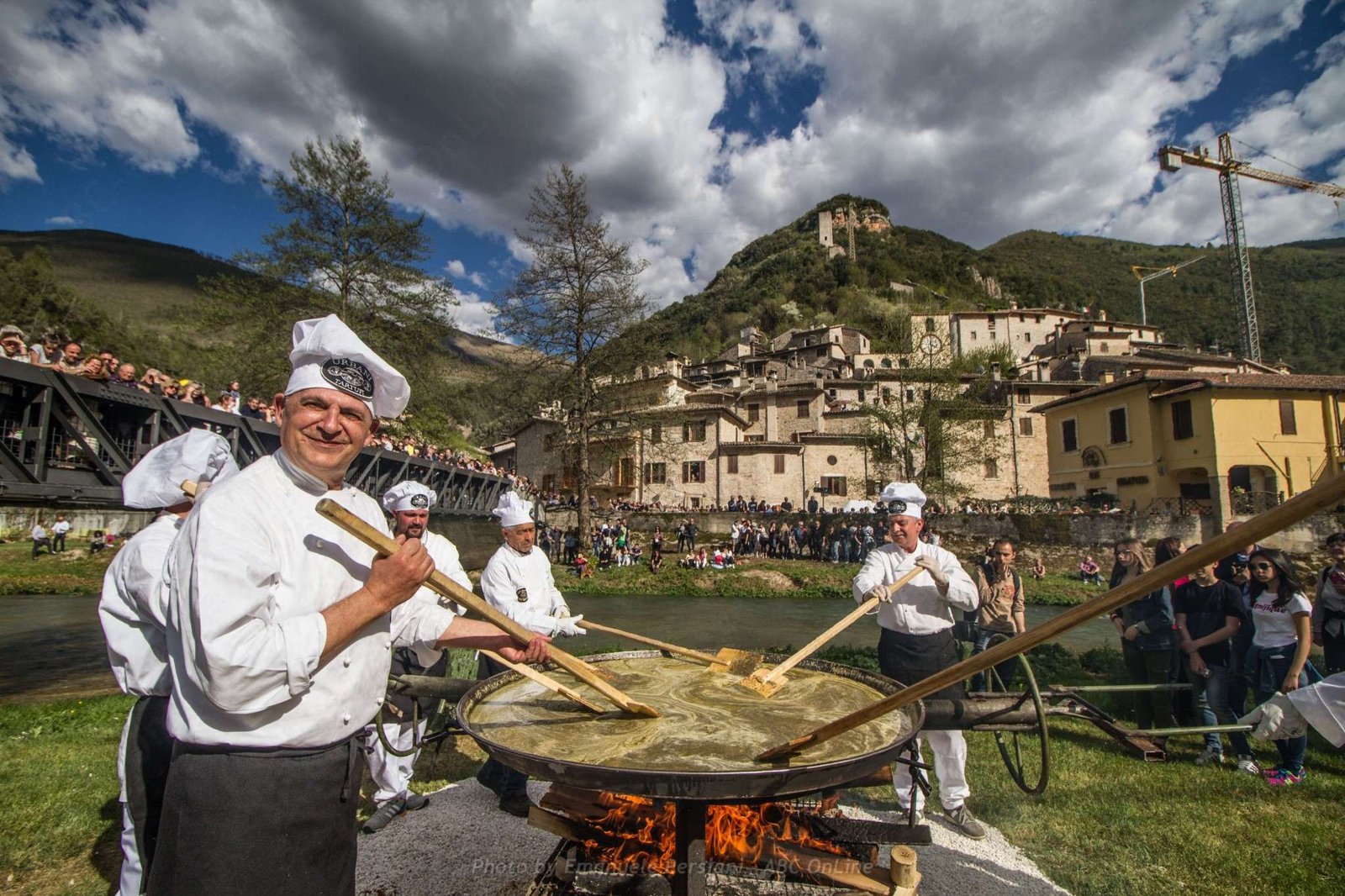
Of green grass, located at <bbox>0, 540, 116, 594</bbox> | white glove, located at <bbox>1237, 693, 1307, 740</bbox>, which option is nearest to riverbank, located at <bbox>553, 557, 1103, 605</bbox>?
green grass, located at <bbox>0, 540, 116, 594</bbox>

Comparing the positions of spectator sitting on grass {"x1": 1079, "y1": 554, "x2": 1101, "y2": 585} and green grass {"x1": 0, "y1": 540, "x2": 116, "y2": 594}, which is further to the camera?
spectator sitting on grass {"x1": 1079, "y1": 554, "x2": 1101, "y2": 585}

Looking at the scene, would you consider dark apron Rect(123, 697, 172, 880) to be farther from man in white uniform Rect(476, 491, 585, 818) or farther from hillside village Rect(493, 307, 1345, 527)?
hillside village Rect(493, 307, 1345, 527)

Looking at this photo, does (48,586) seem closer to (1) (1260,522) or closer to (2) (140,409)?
(2) (140,409)

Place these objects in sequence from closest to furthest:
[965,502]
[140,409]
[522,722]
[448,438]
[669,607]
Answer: [522,722] < [140,409] < [669,607] < [448,438] < [965,502]

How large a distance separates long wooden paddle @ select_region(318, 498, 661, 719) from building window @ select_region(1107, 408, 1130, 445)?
36853mm

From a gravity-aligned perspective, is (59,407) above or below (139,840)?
above

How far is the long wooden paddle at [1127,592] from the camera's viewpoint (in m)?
1.24

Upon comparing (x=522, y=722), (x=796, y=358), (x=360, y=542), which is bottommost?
(x=522, y=722)

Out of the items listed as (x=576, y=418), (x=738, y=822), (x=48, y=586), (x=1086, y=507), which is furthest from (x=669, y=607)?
(x=1086, y=507)

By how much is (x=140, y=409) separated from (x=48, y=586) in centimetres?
1832

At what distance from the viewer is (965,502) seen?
32.6 meters

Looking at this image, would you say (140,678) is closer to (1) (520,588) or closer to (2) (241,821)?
(2) (241,821)

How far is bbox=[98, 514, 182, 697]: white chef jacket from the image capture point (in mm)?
2781

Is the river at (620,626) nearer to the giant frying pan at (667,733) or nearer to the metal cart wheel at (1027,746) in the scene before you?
the metal cart wheel at (1027,746)
